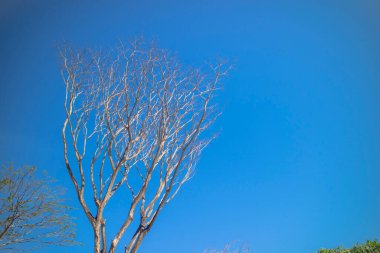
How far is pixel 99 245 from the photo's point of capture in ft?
17.2

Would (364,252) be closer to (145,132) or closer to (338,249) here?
(338,249)

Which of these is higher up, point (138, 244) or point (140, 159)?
point (140, 159)

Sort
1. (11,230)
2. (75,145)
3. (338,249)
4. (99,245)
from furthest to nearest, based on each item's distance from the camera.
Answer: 1. (11,230)
2. (338,249)
3. (75,145)
4. (99,245)

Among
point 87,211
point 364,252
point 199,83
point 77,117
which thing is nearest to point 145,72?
point 199,83

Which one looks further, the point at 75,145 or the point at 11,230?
the point at 11,230

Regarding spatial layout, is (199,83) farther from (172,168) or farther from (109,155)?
(109,155)

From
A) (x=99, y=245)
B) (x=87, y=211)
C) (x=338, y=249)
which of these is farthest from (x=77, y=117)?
(x=338, y=249)

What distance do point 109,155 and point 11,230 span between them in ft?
25.9

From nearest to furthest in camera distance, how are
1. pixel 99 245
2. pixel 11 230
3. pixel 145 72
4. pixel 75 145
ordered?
1. pixel 99 245
2. pixel 75 145
3. pixel 145 72
4. pixel 11 230

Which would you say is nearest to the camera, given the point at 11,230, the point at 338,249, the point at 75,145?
the point at 75,145

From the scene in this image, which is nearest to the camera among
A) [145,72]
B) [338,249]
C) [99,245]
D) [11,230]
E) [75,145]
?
[99,245]

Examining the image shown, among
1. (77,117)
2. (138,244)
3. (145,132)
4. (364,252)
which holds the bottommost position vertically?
(364,252)

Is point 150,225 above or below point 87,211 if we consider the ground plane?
below

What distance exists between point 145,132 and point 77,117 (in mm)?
1605
